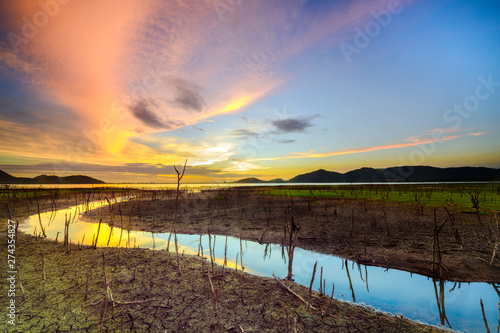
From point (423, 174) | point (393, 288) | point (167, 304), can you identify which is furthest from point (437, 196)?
point (423, 174)

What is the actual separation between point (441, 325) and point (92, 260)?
1225 centimetres

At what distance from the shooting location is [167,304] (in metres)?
5.79

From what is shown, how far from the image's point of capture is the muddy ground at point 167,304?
4973 millimetres

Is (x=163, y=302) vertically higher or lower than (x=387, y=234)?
higher

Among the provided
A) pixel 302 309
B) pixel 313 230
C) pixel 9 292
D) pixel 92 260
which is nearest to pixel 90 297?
pixel 9 292

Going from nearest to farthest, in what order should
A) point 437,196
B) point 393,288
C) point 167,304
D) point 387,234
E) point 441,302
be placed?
point 167,304, point 441,302, point 393,288, point 387,234, point 437,196

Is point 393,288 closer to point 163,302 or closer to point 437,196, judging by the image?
point 163,302

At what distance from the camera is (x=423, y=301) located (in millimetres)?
6980

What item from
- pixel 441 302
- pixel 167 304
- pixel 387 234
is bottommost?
pixel 441 302

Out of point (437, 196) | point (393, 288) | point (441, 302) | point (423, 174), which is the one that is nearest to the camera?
point (441, 302)

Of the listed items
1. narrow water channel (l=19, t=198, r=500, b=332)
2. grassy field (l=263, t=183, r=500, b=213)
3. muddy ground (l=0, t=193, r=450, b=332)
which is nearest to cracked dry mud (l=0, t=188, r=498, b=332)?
muddy ground (l=0, t=193, r=450, b=332)

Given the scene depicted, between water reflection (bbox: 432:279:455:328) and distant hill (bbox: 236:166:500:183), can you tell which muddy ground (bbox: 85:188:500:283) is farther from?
distant hill (bbox: 236:166:500:183)

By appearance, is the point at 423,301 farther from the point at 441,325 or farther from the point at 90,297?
the point at 90,297

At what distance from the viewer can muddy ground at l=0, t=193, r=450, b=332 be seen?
16.3 feet
